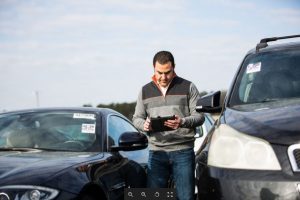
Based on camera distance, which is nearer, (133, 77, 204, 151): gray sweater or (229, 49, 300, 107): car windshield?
(229, 49, 300, 107): car windshield

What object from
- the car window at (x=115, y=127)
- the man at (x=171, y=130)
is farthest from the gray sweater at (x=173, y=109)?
the car window at (x=115, y=127)

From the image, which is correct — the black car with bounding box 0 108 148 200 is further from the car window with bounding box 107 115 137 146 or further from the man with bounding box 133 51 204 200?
the man with bounding box 133 51 204 200

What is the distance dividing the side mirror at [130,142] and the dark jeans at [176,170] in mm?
174

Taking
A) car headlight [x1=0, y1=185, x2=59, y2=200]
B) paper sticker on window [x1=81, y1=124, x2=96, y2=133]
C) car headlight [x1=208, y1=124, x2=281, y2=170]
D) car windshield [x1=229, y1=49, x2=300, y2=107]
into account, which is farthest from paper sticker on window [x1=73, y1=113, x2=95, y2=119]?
car headlight [x1=208, y1=124, x2=281, y2=170]

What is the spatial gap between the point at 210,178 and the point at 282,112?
0.65 meters

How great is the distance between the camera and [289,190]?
368 cm

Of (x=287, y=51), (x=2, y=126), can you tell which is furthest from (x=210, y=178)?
(x=2, y=126)

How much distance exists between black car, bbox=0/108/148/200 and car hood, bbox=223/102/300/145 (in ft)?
4.27

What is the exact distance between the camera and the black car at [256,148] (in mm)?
3777

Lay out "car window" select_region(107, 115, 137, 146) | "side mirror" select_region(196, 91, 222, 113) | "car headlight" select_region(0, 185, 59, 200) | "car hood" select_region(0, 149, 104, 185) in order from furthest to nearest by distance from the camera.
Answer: "car window" select_region(107, 115, 137, 146) < "side mirror" select_region(196, 91, 222, 113) < "car hood" select_region(0, 149, 104, 185) < "car headlight" select_region(0, 185, 59, 200)

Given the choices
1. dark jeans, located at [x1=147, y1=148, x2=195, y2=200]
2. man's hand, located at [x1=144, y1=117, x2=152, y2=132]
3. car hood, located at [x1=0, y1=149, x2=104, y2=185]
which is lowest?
dark jeans, located at [x1=147, y1=148, x2=195, y2=200]

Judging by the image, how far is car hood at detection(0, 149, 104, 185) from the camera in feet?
14.8

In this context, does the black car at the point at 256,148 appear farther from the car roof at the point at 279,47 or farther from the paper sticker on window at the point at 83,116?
the paper sticker on window at the point at 83,116

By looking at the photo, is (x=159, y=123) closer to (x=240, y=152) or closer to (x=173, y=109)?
(x=173, y=109)
